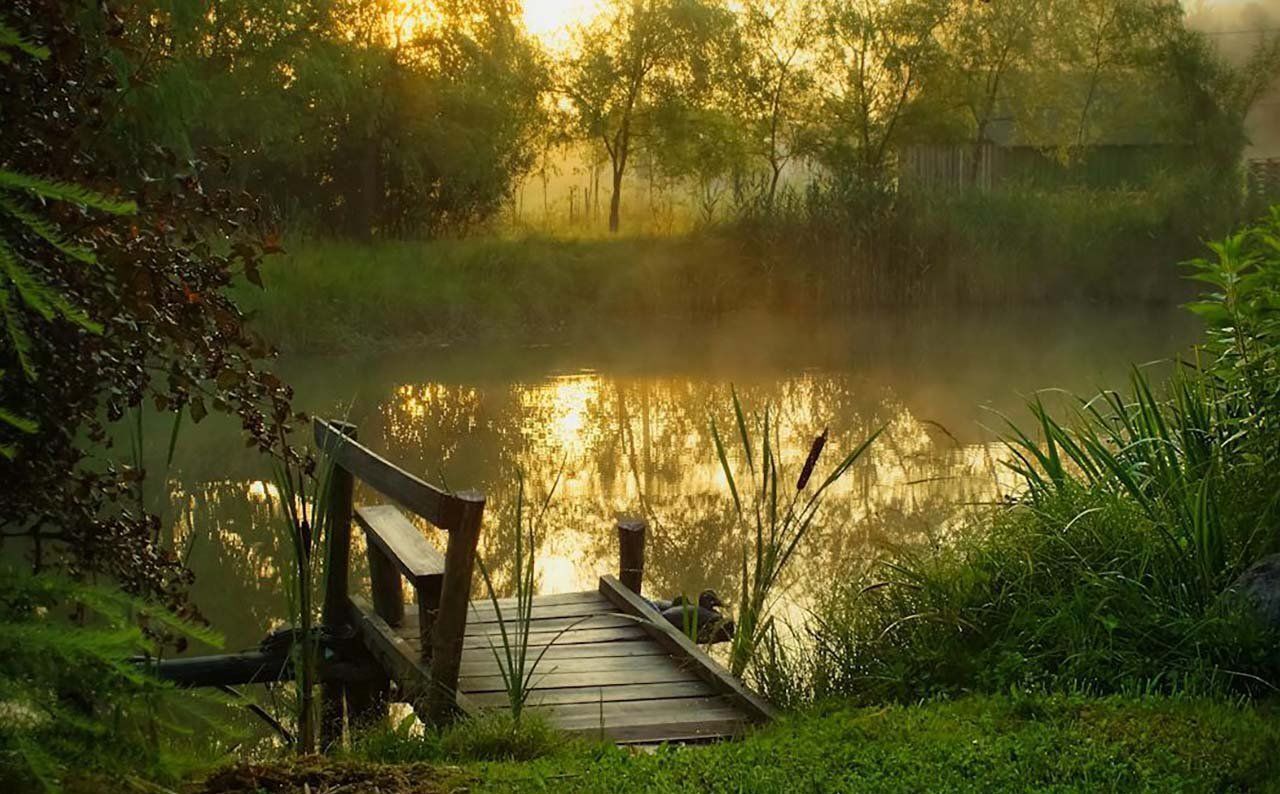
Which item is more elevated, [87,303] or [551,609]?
[87,303]

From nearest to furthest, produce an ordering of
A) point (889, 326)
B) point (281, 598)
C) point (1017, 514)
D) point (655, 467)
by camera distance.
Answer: point (1017, 514) → point (281, 598) → point (655, 467) → point (889, 326)

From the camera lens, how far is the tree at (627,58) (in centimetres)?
2897

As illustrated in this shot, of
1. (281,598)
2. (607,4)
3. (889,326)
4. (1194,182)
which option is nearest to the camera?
(281,598)

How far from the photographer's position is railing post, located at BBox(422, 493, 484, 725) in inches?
201

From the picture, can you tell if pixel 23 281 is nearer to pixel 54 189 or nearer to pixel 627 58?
pixel 54 189

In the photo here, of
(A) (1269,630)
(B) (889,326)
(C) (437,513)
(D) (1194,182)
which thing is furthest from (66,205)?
(D) (1194,182)

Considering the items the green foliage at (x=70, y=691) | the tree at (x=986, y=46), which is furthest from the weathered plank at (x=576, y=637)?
the tree at (x=986, y=46)

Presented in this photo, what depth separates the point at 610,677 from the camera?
594 centimetres

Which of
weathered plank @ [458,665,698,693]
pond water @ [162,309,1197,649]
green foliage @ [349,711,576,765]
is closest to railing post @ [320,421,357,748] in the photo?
pond water @ [162,309,1197,649]

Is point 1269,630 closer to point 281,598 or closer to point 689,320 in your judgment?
point 281,598

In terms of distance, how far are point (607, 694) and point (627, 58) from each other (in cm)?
2453

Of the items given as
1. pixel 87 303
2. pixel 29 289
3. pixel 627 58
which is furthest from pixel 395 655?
pixel 627 58

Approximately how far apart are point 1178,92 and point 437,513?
101 feet

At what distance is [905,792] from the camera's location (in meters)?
3.98
